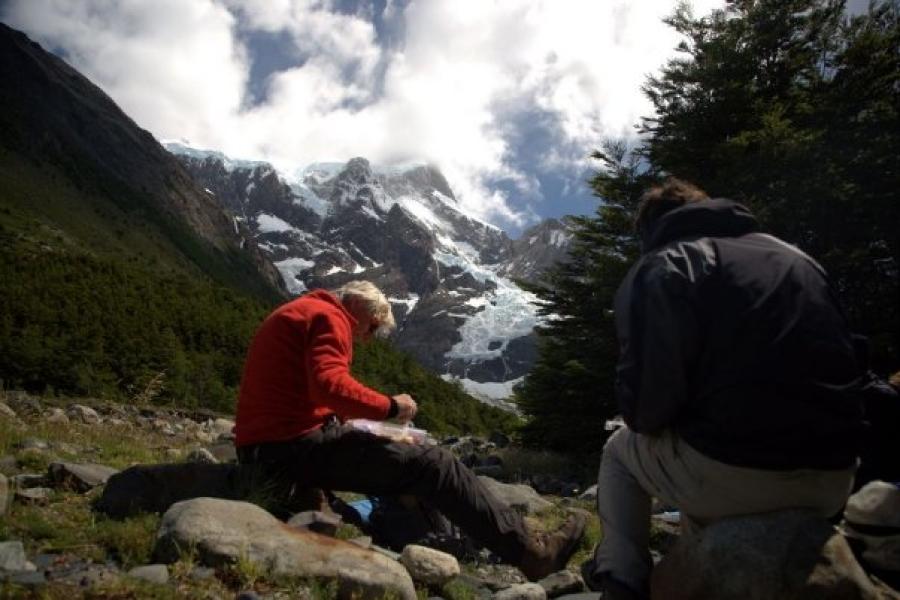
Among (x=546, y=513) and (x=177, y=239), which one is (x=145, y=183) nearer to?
(x=177, y=239)

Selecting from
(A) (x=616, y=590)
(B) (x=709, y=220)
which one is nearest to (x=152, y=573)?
(A) (x=616, y=590)

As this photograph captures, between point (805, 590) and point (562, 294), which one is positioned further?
point (562, 294)

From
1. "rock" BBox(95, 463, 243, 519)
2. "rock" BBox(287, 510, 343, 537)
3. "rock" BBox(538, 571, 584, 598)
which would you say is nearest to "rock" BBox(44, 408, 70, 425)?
"rock" BBox(95, 463, 243, 519)

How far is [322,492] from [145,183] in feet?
491

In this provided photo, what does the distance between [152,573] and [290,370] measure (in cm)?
175

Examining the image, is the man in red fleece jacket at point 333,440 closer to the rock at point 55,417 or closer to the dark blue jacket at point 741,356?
the dark blue jacket at point 741,356

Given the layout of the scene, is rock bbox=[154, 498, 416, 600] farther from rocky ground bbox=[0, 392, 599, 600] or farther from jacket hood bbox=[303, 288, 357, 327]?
jacket hood bbox=[303, 288, 357, 327]

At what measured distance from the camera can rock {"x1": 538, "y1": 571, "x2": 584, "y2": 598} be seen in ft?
12.7

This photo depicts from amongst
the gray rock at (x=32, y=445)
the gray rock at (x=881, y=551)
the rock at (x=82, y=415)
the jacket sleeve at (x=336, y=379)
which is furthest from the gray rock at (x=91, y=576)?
the rock at (x=82, y=415)

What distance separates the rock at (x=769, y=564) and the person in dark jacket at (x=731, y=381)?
11 centimetres

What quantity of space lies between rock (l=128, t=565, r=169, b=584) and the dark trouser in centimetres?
140

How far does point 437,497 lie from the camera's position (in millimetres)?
4250

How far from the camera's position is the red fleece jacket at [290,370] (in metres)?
4.34

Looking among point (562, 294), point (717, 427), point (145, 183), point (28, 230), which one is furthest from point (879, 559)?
point (145, 183)
